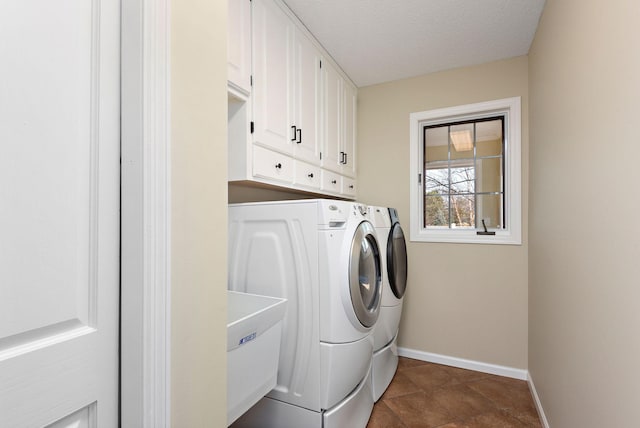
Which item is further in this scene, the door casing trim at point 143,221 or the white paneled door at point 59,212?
the door casing trim at point 143,221

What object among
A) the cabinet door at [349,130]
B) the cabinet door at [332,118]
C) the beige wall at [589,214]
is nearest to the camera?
the beige wall at [589,214]

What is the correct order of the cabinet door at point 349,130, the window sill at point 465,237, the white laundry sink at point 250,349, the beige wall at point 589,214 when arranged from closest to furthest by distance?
the beige wall at point 589,214 < the white laundry sink at point 250,349 < the window sill at point 465,237 < the cabinet door at point 349,130

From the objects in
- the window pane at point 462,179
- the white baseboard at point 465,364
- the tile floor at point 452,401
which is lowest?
the tile floor at point 452,401

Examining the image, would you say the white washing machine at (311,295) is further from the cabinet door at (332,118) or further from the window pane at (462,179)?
the window pane at (462,179)

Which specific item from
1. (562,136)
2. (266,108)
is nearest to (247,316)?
(266,108)

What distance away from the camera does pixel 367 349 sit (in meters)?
1.64

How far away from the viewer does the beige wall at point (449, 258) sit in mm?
2346

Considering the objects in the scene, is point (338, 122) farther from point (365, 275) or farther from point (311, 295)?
point (311, 295)

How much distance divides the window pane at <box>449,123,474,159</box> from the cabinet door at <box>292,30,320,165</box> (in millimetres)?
1284

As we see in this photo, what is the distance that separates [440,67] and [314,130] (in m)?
1.27

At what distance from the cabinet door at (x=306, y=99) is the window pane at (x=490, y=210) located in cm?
145

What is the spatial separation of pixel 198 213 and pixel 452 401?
2.10 meters

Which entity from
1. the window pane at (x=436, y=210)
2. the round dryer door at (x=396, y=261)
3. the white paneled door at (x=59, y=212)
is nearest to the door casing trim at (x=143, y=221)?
the white paneled door at (x=59, y=212)

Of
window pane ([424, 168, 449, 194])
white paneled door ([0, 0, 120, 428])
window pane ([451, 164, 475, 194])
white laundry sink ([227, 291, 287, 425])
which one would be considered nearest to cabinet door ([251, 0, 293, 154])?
white laundry sink ([227, 291, 287, 425])
